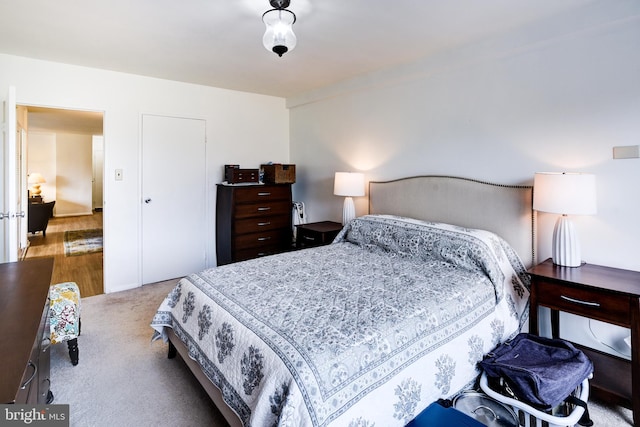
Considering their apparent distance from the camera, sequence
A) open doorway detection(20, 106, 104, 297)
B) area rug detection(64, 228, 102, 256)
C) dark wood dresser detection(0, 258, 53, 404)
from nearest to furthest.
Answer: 1. dark wood dresser detection(0, 258, 53, 404)
2. area rug detection(64, 228, 102, 256)
3. open doorway detection(20, 106, 104, 297)

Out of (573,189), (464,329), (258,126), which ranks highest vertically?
(258,126)

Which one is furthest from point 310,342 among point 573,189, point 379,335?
point 573,189

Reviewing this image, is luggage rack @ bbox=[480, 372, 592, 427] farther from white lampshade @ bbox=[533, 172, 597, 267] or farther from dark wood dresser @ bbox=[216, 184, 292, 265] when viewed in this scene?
dark wood dresser @ bbox=[216, 184, 292, 265]

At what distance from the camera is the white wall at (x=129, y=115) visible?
3.26m

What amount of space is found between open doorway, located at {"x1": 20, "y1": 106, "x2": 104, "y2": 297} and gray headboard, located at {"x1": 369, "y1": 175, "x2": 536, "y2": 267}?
4.29 m

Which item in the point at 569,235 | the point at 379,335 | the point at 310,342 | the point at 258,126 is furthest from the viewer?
the point at 258,126

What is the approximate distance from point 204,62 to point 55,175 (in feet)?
27.2

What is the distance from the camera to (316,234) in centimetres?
373

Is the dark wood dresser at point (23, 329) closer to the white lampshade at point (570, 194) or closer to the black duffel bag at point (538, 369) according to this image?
the black duffel bag at point (538, 369)

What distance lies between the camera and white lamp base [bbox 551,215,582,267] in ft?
7.11

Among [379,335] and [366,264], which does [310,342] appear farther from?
[366,264]

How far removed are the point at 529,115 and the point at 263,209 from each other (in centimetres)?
292

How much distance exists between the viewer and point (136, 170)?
3.81 meters

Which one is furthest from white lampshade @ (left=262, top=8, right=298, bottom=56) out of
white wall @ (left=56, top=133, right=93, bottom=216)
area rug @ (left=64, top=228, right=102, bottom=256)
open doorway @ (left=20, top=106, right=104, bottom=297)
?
white wall @ (left=56, top=133, right=93, bottom=216)
